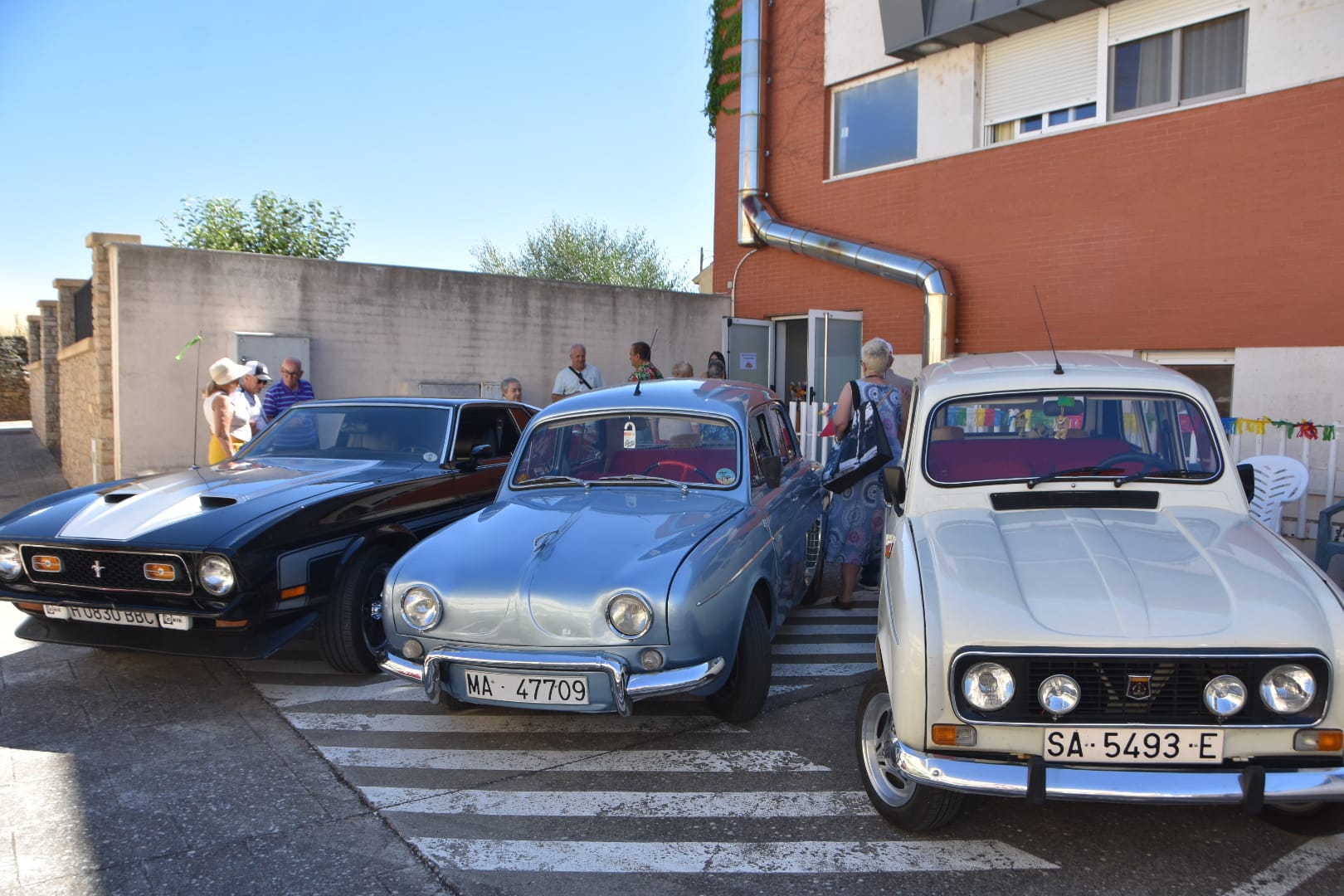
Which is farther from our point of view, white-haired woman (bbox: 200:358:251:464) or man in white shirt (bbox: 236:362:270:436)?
man in white shirt (bbox: 236:362:270:436)

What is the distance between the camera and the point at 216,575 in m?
4.72

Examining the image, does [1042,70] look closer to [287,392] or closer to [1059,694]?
[287,392]

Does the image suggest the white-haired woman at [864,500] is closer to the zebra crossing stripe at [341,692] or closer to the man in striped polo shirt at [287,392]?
the zebra crossing stripe at [341,692]

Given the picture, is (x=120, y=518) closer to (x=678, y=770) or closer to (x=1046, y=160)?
(x=678, y=770)

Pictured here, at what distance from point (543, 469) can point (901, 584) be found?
269 cm

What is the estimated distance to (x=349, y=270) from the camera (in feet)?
38.5

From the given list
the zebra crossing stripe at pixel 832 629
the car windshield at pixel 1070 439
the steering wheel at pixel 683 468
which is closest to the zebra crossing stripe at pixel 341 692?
the steering wheel at pixel 683 468

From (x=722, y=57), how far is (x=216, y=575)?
40.2ft

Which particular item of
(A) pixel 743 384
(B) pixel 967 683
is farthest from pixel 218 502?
(B) pixel 967 683

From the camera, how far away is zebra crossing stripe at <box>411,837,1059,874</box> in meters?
3.27

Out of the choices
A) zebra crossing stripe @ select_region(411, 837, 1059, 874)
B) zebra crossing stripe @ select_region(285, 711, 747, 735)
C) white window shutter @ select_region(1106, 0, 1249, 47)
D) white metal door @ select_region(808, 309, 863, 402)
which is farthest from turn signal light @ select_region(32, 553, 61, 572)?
white window shutter @ select_region(1106, 0, 1249, 47)

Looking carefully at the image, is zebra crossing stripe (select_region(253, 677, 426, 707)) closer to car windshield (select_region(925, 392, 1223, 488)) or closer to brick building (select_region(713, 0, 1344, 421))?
car windshield (select_region(925, 392, 1223, 488))

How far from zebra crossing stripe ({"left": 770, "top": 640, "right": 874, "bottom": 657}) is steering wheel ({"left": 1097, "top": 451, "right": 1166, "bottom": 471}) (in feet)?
6.99

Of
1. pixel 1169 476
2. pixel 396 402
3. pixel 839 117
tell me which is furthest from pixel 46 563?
pixel 839 117
